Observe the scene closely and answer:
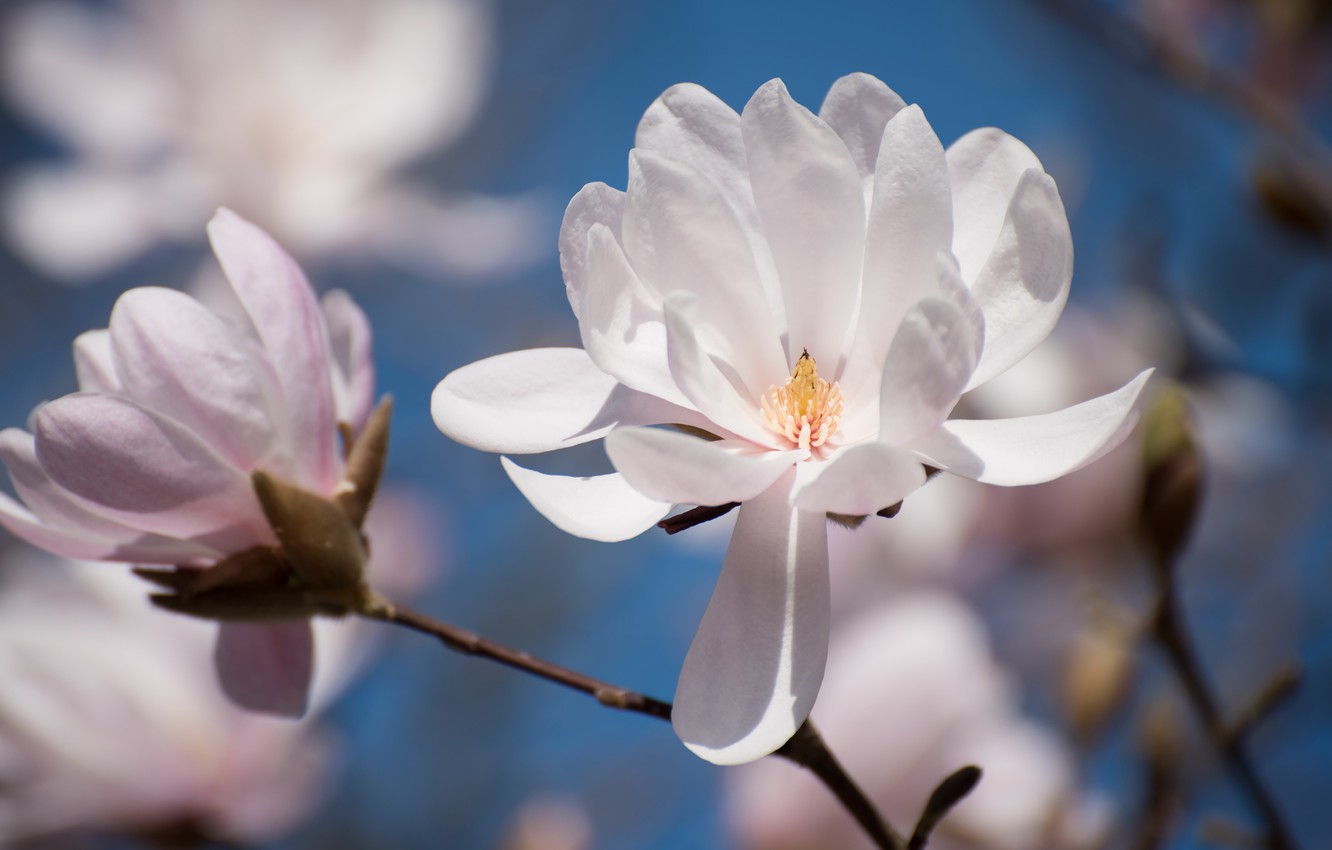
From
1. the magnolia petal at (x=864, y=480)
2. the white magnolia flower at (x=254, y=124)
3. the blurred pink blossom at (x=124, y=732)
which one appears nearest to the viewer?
the magnolia petal at (x=864, y=480)

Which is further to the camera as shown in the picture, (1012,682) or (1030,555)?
(1030,555)

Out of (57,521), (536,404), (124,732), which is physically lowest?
(124,732)

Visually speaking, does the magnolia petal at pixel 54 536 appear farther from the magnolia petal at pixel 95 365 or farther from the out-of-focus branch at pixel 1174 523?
the out-of-focus branch at pixel 1174 523

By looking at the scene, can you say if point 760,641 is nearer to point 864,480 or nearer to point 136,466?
point 864,480

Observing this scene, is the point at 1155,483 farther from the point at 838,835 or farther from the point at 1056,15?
the point at 1056,15

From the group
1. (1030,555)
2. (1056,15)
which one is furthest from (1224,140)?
(1030,555)

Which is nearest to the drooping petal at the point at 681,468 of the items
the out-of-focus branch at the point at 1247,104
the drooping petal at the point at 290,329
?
the drooping petal at the point at 290,329

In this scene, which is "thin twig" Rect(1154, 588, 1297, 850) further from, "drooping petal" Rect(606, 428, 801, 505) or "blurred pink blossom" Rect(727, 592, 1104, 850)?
"drooping petal" Rect(606, 428, 801, 505)

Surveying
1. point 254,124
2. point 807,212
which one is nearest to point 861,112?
point 807,212
